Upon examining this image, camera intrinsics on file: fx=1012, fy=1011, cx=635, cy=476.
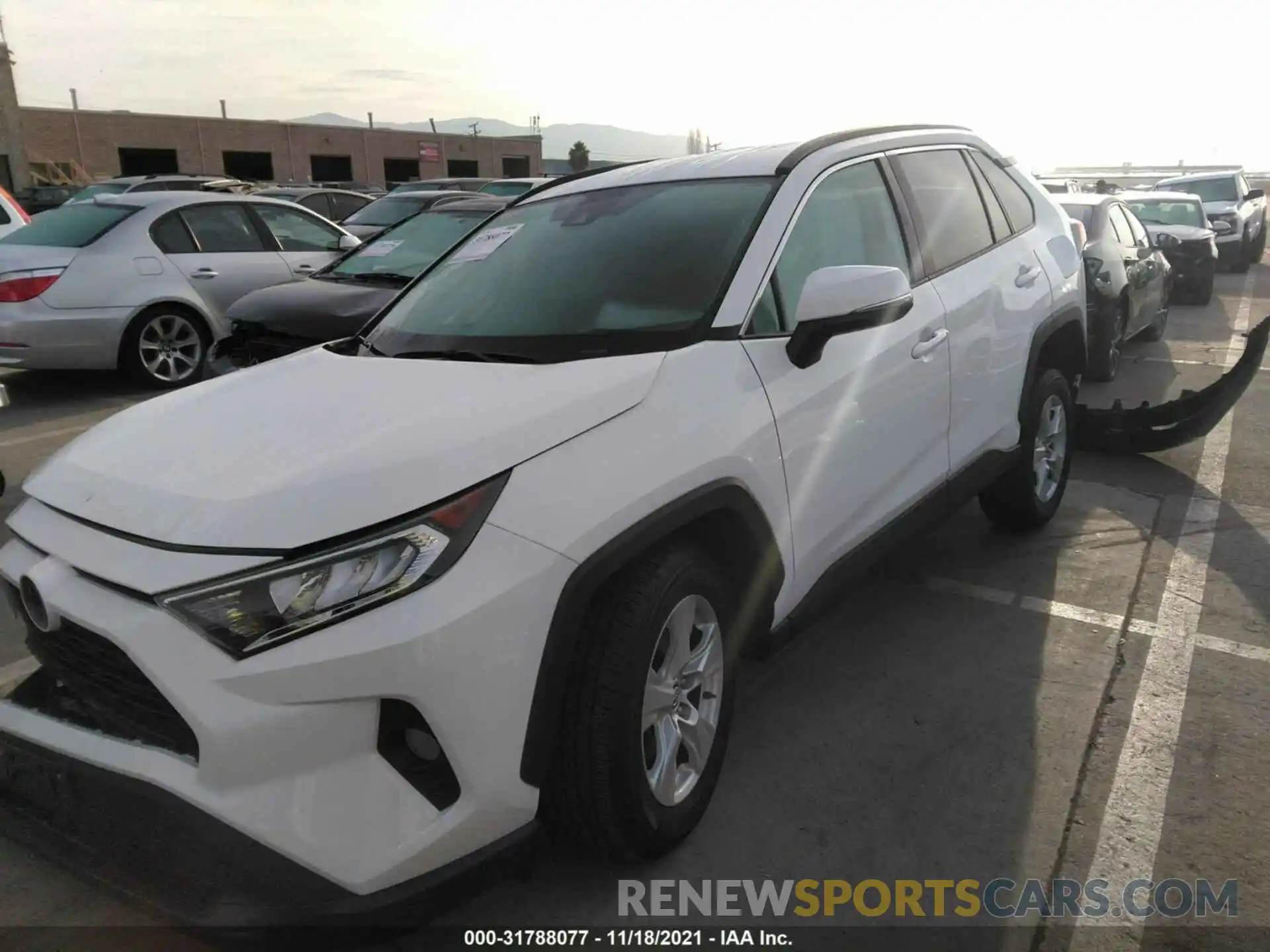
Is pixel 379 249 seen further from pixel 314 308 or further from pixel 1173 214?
pixel 1173 214

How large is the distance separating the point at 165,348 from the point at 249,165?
49254 mm

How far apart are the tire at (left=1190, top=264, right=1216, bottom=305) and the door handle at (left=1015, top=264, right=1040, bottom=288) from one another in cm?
1055

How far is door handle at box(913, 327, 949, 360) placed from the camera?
3.36m

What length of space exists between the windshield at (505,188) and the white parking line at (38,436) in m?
7.83

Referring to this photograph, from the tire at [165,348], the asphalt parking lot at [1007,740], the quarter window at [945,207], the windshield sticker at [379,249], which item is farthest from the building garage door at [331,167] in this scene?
the asphalt parking lot at [1007,740]

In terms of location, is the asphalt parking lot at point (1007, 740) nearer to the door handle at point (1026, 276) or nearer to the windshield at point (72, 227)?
the door handle at point (1026, 276)

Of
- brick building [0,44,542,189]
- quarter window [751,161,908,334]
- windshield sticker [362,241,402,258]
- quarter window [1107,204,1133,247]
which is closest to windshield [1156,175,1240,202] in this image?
quarter window [1107,204,1133,247]

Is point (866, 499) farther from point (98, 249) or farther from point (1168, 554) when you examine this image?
point (98, 249)

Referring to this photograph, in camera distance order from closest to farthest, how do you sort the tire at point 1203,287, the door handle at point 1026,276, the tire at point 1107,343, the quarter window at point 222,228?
1. the door handle at point 1026,276
2. the tire at point 1107,343
3. the quarter window at point 222,228
4. the tire at point 1203,287

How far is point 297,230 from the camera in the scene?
920 cm

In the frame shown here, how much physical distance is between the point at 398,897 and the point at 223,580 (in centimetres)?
68

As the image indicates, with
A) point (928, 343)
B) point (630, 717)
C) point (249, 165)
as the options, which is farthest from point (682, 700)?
point (249, 165)

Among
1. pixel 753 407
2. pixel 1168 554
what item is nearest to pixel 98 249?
pixel 753 407

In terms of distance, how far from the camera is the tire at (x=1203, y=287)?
43.3ft
